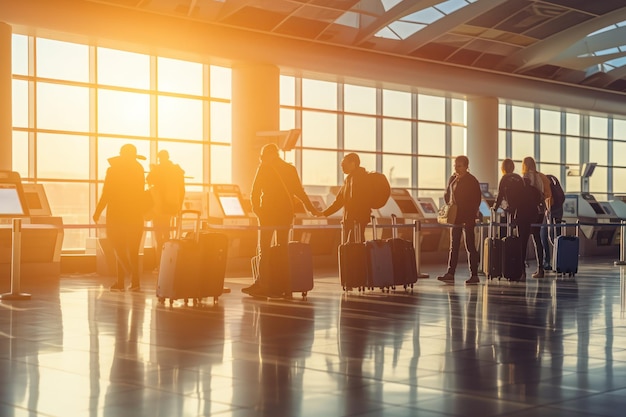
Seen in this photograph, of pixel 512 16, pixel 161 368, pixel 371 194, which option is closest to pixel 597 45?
pixel 512 16

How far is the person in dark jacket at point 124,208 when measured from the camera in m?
11.2

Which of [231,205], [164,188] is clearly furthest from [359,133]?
[164,188]

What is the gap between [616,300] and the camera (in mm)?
10141

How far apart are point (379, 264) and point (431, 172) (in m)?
17.1

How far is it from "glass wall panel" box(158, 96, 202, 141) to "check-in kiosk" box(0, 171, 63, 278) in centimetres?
732

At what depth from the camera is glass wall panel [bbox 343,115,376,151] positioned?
2541 centimetres

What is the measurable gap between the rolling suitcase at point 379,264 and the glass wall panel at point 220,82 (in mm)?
12267

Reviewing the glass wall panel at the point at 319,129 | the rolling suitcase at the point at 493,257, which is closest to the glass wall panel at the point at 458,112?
the glass wall panel at the point at 319,129

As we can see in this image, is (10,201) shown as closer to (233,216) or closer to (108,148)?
(233,216)

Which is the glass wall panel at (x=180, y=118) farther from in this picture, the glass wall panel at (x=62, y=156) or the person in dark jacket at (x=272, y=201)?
the person in dark jacket at (x=272, y=201)

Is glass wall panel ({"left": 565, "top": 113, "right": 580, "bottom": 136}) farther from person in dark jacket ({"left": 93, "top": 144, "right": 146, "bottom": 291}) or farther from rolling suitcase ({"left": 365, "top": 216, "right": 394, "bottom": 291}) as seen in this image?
→ person in dark jacket ({"left": 93, "top": 144, "right": 146, "bottom": 291})

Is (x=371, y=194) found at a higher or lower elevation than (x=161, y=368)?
higher

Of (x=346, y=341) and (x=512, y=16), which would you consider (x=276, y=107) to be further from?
(x=346, y=341)

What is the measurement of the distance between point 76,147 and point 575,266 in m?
11.9
